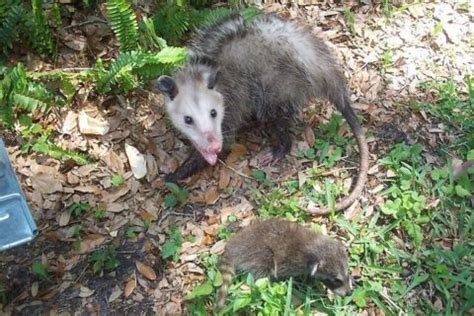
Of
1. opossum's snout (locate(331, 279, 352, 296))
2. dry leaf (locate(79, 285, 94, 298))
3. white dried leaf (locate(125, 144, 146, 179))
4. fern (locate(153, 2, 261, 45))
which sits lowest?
opossum's snout (locate(331, 279, 352, 296))

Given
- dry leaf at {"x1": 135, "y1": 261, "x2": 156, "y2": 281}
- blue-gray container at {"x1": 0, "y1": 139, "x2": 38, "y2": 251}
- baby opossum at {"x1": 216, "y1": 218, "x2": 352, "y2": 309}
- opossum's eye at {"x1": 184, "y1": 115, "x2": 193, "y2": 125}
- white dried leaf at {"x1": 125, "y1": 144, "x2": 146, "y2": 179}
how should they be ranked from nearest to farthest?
blue-gray container at {"x1": 0, "y1": 139, "x2": 38, "y2": 251}, baby opossum at {"x1": 216, "y1": 218, "x2": 352, "y2": 309}, dry leaf at {"x1": 135, "y1": 261, "x2": 156, "y2": 281}, opossum's eye at {"x1": 184, "y1": 115, "x2": 193, "y2": 125}, white dried leaf at {"x1": 125, "y1": 144, "x2": 146, "y2": 179}

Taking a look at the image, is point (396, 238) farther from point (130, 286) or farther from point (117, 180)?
point (117, 180)

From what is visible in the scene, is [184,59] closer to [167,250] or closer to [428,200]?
[167,250]

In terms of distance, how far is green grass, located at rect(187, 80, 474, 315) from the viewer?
308 centimetres

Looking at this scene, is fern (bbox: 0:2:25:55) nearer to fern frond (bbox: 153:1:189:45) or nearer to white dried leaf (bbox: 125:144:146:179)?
fern frond (bbox: 153:1:189:45)

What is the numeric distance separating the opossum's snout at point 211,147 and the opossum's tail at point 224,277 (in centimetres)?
60

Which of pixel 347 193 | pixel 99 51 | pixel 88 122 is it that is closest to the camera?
pixel 347 193

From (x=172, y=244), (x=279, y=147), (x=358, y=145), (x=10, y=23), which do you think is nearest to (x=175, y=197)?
(x=172, y=244)

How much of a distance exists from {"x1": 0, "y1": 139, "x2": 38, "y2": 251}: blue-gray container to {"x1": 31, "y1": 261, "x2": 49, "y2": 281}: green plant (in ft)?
1.98

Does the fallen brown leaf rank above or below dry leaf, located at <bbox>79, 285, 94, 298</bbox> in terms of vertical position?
below

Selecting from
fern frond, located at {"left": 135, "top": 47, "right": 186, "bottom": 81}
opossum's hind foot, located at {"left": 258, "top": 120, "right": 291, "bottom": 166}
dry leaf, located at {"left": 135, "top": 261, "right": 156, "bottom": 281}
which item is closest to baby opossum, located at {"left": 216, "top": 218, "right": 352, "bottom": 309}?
dry leaf, located at {"left": 135, "top": 261, "right": 156, "bottom": 281}

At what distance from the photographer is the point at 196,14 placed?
3.92m

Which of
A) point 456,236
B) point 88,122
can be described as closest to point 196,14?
point 88,122

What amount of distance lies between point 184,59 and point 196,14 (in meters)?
0.58
